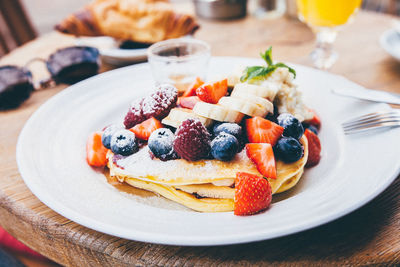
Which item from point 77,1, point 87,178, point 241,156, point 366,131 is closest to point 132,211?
point 87,178

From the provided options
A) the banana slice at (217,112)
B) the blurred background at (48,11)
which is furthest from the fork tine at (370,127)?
the blurred background at (48,11)

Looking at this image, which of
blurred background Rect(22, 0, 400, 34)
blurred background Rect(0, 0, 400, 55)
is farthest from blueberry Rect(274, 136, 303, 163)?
blurred background Rect(22, 0, 400, 34)

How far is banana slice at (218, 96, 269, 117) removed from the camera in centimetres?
115

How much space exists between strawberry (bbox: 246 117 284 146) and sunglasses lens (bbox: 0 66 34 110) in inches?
47.7

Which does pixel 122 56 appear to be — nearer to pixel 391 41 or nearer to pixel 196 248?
pixel 196 248

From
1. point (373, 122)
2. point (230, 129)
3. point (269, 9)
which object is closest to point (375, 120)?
point (373, 122)

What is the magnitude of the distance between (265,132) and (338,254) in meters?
0.43

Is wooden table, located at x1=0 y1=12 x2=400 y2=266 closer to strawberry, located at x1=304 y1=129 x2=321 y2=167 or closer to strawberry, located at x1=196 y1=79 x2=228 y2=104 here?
strawberry, located at x1=304 y1=129 x2=321 y2=167

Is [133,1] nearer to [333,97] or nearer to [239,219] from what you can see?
[333,97]

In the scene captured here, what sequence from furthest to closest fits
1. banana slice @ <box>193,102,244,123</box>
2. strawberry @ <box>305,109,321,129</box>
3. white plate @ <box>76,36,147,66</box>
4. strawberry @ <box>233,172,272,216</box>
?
1. white plate @ <box>76,36,147,66</box>
2. strawberry @ <box>305,109,321,129</box>
3. banana slice @ <box>193,102,244,123</box>
4. strawberry @ <box>233,172,272,216</box>

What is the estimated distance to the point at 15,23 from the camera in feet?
10.9

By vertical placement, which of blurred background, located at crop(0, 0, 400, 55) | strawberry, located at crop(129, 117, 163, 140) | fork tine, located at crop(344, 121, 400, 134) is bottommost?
blurred background, located at crop(0, 0, 400, 55)

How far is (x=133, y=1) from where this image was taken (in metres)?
2.16

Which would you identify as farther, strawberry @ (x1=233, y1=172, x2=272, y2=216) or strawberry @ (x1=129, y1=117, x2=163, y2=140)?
strawberry @ (x1=129, y1=117, x2=163, y2=140)
